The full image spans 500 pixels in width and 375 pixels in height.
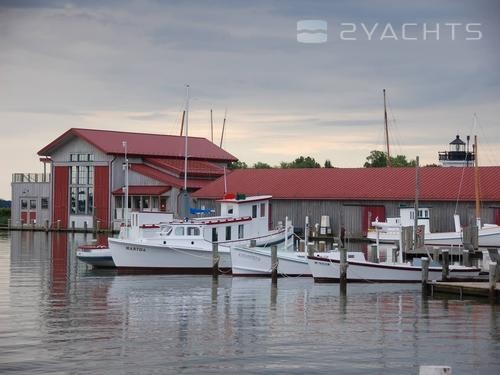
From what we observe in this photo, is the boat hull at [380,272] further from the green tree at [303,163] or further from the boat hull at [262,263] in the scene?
the green tree at [303,163]

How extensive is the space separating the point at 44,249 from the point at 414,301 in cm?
3789

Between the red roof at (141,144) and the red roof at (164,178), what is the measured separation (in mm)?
1519

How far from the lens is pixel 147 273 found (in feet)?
167

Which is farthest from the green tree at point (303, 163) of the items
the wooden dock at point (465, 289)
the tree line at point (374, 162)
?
the wooden dock at point (465, 289)

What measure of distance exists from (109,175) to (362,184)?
2804 centimetres

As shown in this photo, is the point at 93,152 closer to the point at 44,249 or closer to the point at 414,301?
the point at 44,249

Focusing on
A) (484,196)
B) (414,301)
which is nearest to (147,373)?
(414,301)

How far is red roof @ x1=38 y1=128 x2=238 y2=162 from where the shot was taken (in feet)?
330

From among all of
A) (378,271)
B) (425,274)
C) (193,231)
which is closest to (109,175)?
(193,231)

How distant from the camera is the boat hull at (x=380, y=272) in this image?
4378 cm

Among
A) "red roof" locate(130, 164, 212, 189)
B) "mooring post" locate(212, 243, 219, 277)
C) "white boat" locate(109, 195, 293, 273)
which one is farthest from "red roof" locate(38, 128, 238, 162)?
"mooring post" locate(212, 243, 219, 277)

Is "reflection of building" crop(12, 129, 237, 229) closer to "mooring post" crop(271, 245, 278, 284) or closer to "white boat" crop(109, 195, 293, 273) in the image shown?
"white boat" crop(109, 195, 293, 273)

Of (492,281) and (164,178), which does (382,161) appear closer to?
(164,178)

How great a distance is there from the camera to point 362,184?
82.2 meters
